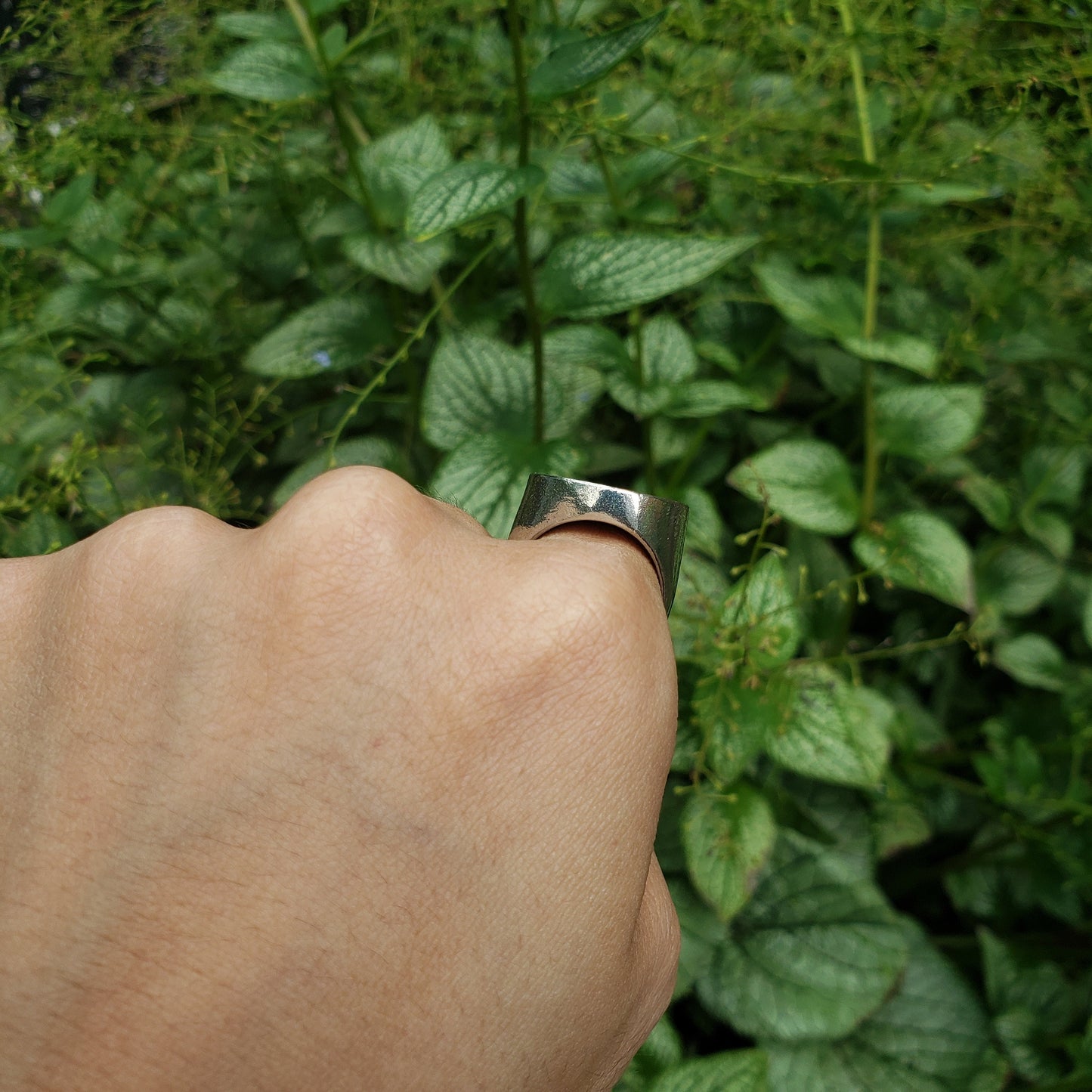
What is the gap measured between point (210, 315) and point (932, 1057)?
1.26 m

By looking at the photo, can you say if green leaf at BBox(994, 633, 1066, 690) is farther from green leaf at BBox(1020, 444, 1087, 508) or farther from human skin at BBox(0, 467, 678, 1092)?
human skin at BBox(0, 467, 678, 1092)

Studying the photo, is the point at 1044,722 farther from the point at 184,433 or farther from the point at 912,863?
the point at 184,433

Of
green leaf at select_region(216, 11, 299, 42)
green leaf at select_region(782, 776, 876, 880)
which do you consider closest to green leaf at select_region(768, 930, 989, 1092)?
green leaf at select_region(782, 776, 876, 880)

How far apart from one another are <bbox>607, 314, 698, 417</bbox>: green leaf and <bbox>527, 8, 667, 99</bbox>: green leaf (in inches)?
12.6

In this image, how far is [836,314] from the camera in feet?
2.99

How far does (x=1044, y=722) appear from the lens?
1.01 meters

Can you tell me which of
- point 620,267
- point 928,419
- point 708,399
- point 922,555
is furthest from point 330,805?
point 928,419

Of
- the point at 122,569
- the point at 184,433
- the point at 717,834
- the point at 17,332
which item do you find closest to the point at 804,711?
the point at 717,834

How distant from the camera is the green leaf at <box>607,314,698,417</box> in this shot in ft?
2.83

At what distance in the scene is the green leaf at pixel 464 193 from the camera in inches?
22.3

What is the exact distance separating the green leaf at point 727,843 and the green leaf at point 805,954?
167mm

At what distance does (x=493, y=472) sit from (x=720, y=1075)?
565mm

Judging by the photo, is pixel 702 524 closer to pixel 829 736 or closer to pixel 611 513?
pixel 829 736

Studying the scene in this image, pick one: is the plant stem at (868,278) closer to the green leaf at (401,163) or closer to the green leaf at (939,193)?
the green leaf at (939,193)
